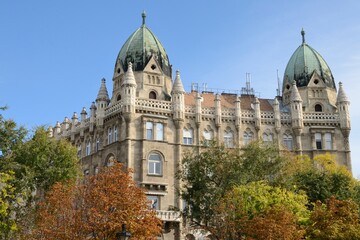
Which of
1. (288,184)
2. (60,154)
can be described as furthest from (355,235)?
(60,154)

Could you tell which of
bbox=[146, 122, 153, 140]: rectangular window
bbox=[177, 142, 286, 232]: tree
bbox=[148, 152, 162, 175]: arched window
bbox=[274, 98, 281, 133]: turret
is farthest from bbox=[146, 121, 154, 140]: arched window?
bbox=[274, 98, 281, 133]: turret

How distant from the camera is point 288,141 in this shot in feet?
229

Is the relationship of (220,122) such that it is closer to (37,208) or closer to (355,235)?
(37,208)

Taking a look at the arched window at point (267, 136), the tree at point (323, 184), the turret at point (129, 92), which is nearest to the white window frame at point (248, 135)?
Answer: the arched window at point (267, 136)

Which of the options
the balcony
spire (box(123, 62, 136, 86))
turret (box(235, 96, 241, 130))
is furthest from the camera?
turret (box(235, 96, 241, 130))

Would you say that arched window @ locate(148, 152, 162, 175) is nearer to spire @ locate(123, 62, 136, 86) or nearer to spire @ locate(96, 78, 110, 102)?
spire @ locate(123, 62, 136, 86)

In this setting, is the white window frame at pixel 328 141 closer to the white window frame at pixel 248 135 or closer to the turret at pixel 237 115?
the white window frame at pixel 248 135

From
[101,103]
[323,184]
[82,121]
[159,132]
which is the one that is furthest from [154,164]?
[323,184]

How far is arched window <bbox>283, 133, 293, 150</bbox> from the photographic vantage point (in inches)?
2739

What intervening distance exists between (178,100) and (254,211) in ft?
81.5

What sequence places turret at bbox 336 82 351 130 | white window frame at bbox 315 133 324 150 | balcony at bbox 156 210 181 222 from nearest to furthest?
balcony at bbox 156 210 181 222, white window frame at bbox 315 133 324 150, turret at bbox 336 82 351 130

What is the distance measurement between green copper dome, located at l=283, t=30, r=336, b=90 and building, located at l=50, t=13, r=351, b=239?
133 mm

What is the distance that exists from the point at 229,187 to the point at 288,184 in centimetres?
557

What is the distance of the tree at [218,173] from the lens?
48531mm
